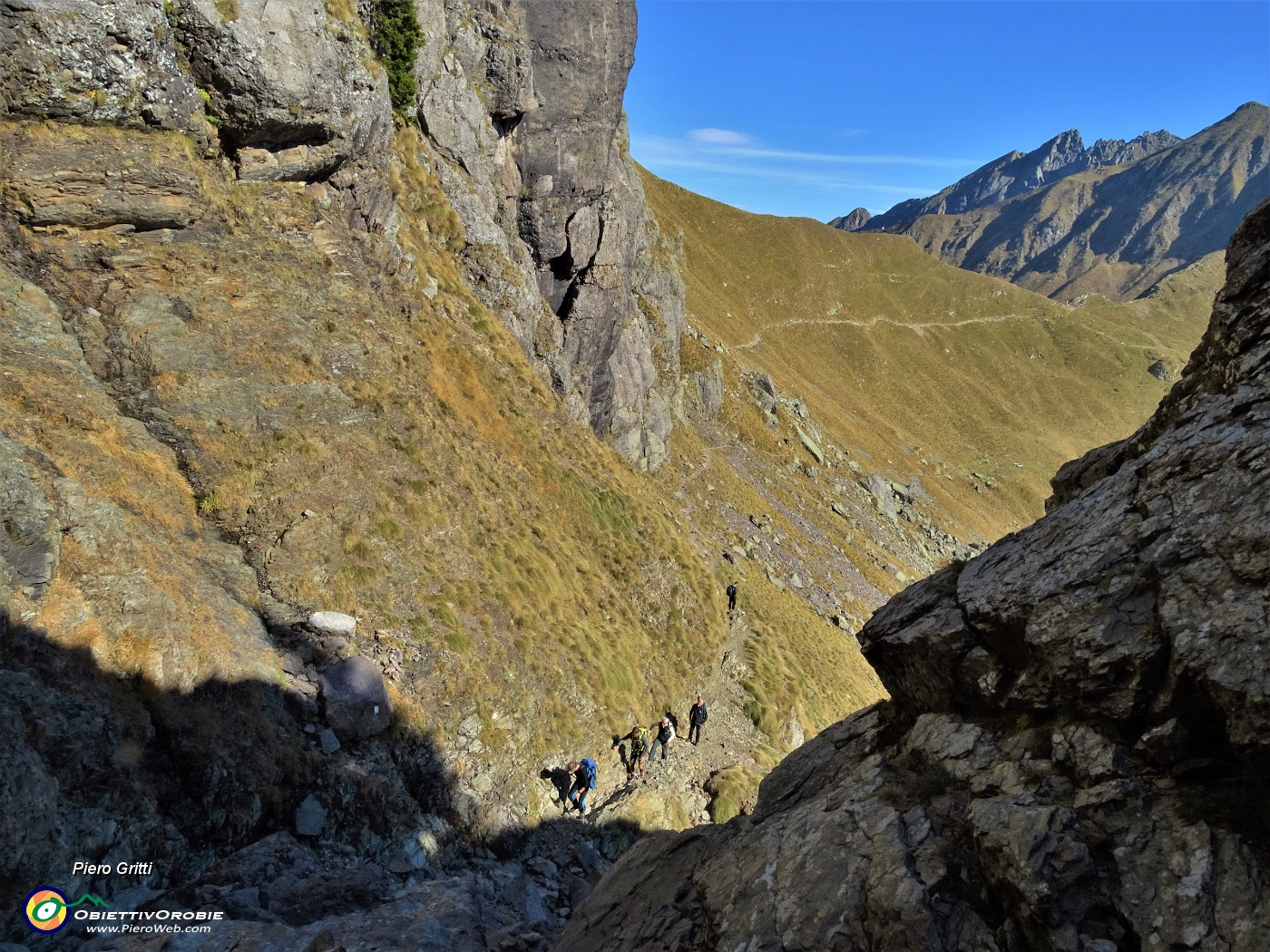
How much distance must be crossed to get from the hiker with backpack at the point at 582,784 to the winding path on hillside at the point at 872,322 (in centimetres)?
9481

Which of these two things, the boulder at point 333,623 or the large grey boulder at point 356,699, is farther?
the boulder at point 333,623

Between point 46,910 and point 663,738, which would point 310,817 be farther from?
point 663,738

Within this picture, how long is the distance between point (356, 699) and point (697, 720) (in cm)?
1469

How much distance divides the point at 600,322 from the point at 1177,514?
4657 cm

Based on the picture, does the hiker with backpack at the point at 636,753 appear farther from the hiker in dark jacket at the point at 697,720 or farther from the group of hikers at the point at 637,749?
the hiker in dark jacket at the point at 697,720

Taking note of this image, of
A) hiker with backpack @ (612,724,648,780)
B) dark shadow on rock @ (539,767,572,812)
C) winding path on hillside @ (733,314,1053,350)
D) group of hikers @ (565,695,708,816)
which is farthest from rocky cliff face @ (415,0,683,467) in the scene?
winding path on hillside @ (733,314,1053,350)

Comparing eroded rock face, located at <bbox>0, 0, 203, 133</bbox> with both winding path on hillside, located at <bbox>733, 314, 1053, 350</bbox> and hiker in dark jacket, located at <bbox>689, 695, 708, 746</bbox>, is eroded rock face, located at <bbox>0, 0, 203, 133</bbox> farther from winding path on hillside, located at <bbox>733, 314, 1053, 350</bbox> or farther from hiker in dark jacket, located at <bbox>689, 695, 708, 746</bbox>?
winding path on hillside, located at <bbox>733, 314, 1053, 350</bbox>

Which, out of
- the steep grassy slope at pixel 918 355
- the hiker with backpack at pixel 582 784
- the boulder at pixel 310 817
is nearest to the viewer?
the boulder at pixel 310 817

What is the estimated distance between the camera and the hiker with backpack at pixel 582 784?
21203mm

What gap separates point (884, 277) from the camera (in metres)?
180

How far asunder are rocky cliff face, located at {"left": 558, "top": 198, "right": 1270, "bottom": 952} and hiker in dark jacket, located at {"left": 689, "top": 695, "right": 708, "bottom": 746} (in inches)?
595

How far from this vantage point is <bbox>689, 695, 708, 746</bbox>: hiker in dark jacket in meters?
27.8

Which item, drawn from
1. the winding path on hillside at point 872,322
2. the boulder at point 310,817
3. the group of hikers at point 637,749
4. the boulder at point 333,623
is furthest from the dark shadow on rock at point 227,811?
the winding path on hillside at point 872,322

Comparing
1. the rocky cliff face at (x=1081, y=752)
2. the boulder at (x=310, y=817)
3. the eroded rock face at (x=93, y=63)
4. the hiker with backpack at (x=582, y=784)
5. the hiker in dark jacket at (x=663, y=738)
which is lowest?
the rocky cliff face at (x=1081, y=752)
